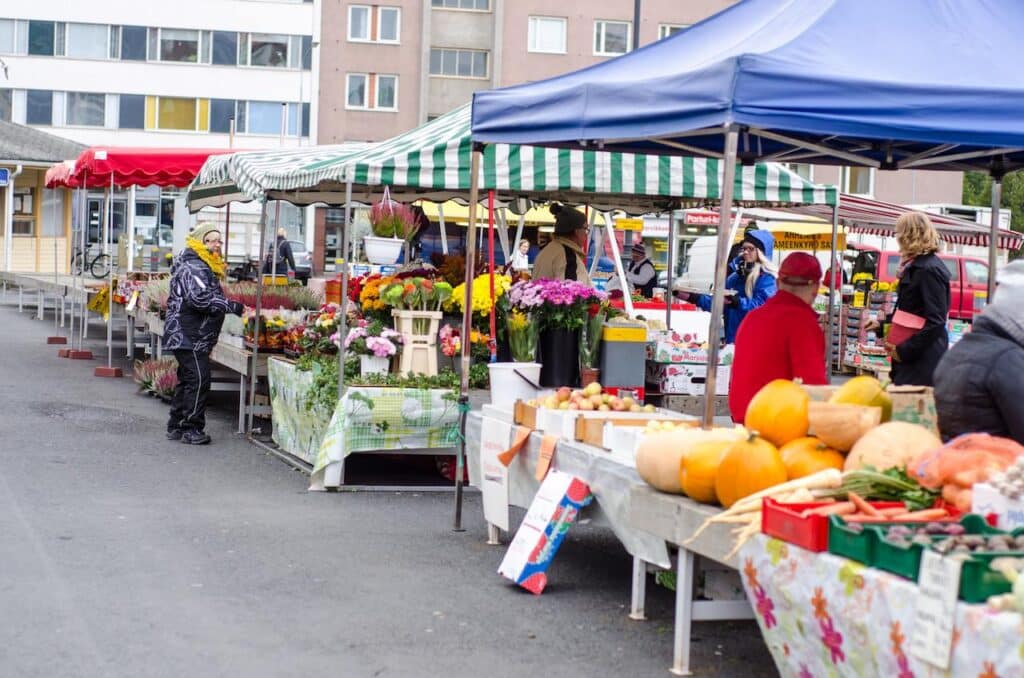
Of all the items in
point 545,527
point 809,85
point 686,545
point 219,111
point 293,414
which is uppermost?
point 219,111

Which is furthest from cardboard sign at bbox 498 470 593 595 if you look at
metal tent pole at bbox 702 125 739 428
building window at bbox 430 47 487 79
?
building window at bbox 430 47 487 79

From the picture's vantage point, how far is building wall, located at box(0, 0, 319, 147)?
59.7m

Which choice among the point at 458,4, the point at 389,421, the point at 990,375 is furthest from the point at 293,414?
the point at 458,4

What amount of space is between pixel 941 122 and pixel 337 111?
5407cm

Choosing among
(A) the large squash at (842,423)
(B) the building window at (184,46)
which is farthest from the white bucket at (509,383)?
(B) the building window at (184,46)

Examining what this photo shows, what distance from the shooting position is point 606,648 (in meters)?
6.39

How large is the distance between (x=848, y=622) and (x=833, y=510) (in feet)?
1.61

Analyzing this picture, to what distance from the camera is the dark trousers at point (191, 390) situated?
1243 cm

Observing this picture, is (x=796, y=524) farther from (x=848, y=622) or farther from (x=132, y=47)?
(x=132, y=47)

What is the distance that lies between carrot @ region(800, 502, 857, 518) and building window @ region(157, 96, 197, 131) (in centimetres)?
5769

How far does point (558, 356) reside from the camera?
968cm

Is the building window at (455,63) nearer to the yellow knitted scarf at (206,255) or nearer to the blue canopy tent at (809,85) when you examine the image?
the yellow knitted scarf at (206,255)

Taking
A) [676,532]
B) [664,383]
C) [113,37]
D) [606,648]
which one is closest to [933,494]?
[676,532]

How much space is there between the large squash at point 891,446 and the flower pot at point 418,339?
554 cm
